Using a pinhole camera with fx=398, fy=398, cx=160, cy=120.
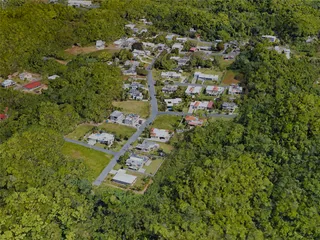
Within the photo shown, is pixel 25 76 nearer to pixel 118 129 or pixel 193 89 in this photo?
pixel 118 129

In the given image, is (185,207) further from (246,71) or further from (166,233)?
(246,71)

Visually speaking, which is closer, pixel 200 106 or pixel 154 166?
pixel 154 166

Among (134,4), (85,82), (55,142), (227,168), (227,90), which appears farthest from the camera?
(134,4)

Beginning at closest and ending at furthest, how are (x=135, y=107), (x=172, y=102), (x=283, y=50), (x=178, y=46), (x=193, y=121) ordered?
(x=193, y=121)
(x=135, y=107)
(x=172, y=102)
(x=283, y=50)
(x=178, y=46)

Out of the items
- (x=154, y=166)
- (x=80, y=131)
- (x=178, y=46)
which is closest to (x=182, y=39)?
(x=178, y=46)

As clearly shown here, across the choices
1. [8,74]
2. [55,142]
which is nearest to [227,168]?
[55,142]
